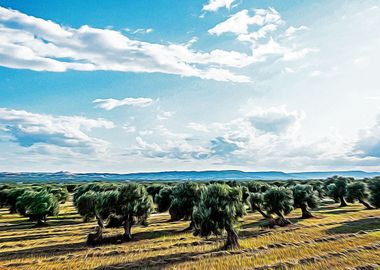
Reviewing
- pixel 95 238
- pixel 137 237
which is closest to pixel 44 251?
pixel 95 238

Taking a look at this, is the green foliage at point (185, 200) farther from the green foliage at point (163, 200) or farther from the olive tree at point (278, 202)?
the green foliage at point (163, 200)

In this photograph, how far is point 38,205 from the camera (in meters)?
91.9

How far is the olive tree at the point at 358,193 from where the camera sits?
358 feet

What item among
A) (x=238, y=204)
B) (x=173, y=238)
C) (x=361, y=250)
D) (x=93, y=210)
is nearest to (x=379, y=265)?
(x=361, y=250)

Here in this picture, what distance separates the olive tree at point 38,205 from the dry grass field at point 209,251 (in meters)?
19.6

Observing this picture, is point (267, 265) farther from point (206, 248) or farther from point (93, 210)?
point (93, 210)

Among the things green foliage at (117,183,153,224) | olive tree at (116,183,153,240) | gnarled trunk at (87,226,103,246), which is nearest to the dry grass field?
gnarled trunk at (87,226,103,246)

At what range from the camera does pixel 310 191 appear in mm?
92938

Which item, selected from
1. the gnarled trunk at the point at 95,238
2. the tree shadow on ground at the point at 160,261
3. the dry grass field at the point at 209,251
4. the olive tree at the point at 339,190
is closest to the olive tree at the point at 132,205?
the dry grass field at the point at 209,251

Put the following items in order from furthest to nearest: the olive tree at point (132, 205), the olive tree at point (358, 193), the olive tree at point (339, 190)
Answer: the olive tree at point (339, 190) < the olive tree at point (358, 193) < the olive tree at point (132, 205)

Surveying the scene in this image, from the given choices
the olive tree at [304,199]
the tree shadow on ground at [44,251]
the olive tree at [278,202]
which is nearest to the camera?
the tree shadow on ground at [44,251]

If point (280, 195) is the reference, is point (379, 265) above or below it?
below

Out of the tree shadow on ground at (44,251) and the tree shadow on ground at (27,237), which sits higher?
the tree shadow on ground at (44,251)

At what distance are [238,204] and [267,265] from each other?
18.3m
